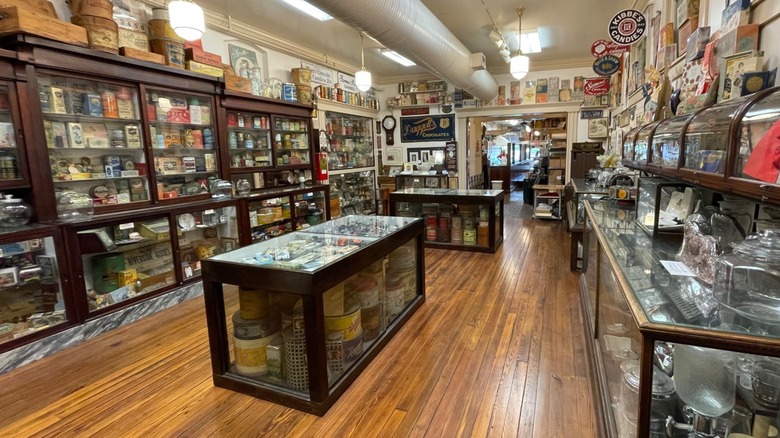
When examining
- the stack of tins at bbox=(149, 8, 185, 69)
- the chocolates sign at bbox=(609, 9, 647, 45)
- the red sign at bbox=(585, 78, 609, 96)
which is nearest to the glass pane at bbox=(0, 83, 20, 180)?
the stack of tins at bbox=(149, 8, 185, 69)

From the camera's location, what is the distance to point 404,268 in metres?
3.52

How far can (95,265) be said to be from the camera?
11.5ft

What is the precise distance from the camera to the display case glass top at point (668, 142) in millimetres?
1929

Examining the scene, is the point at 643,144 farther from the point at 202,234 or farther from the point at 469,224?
the point at 202,234

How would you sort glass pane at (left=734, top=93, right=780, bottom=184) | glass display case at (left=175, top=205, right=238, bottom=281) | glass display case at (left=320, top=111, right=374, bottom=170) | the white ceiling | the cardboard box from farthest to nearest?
glass display case at (left=320, top=111, right=374, bottom=170) → the white ceiling → glass display case at (left=175, top=205, right=238, bottom=281) → the cardboard box → glass pane at (left=734, top=93, right=780, bottom=184)

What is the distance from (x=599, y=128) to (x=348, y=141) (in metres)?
4.82

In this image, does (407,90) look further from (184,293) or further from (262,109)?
(184,293)

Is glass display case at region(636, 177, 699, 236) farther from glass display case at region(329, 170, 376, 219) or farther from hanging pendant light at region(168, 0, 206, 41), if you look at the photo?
glass display case at region(329, 170, 376, 219)

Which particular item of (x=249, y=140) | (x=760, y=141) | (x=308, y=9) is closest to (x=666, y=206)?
(x=760, y=141)

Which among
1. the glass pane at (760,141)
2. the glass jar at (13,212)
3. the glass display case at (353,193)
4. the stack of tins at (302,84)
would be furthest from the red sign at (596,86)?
the glass jar at (13,212)

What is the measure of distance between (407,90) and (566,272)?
19.1 ft

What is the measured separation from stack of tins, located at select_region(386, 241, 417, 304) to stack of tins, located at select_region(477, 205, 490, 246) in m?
2.17

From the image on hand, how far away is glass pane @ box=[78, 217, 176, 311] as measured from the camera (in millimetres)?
3350

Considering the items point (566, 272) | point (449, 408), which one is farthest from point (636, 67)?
point (449, 408)
